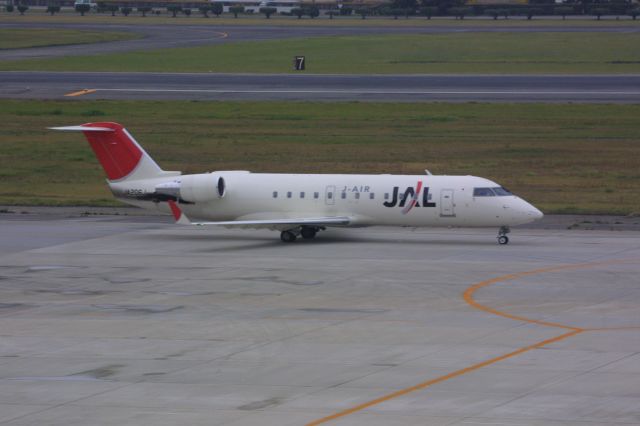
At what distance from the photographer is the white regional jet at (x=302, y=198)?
40.8 meters

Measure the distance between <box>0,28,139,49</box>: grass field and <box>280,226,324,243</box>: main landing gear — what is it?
91.2 metres

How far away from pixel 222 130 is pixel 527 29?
75435mm

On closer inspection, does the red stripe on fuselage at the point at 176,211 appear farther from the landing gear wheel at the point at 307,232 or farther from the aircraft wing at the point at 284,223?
the landing gear wheel at the point at 307,232

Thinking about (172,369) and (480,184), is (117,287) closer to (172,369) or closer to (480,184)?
(172,369)

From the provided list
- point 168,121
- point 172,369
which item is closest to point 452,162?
point 168,121

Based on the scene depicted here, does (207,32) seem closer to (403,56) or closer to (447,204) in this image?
(403,56)

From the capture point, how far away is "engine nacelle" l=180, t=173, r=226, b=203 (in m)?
42.3

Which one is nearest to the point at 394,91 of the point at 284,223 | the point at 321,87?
the point at 321,87

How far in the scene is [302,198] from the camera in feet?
138

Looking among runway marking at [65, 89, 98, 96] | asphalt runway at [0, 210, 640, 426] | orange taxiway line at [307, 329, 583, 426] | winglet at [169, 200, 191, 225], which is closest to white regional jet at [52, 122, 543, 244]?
winglet at [169, 200, 191, 225]

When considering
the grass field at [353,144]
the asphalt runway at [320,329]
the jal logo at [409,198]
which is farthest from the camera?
the grass field at [353,144]

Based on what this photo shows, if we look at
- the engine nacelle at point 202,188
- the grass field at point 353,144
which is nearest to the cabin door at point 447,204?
the engine nacelle at point 202,188

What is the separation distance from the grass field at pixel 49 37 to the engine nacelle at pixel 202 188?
89.4 m

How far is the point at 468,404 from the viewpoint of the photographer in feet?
70.0
